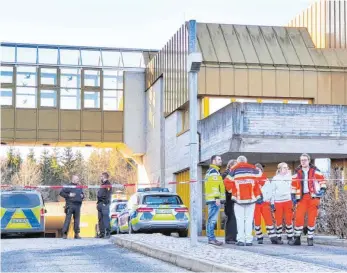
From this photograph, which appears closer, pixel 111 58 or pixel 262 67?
pixel 262 67

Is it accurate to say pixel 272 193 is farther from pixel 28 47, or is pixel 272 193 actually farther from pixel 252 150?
pixel 28 47

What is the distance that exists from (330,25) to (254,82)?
434 centimetres

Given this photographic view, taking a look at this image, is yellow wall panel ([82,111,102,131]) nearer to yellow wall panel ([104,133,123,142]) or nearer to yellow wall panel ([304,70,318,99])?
yellow wall panel ([104,133,123,142])

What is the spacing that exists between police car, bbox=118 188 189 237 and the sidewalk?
24.4 feet

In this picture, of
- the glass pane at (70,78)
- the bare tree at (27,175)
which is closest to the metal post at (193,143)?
the glass pane at (70,78)

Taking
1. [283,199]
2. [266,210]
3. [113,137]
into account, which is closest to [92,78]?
[113,137]

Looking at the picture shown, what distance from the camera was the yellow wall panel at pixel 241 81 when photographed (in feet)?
109

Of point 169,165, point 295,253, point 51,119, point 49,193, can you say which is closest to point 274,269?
point 295,253

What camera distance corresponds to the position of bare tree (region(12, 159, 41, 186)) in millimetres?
73625

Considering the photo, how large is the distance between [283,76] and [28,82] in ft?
45.1

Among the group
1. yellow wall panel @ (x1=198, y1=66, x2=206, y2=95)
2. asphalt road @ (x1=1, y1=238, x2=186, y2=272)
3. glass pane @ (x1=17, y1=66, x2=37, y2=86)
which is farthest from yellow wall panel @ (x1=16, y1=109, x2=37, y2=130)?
asphalt road @ (x1=1, y1=238, x2=186, y2=272)

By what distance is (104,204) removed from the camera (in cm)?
2261

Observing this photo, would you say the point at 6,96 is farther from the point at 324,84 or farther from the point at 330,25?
the point at 330,25

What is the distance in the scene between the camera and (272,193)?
744 inches
